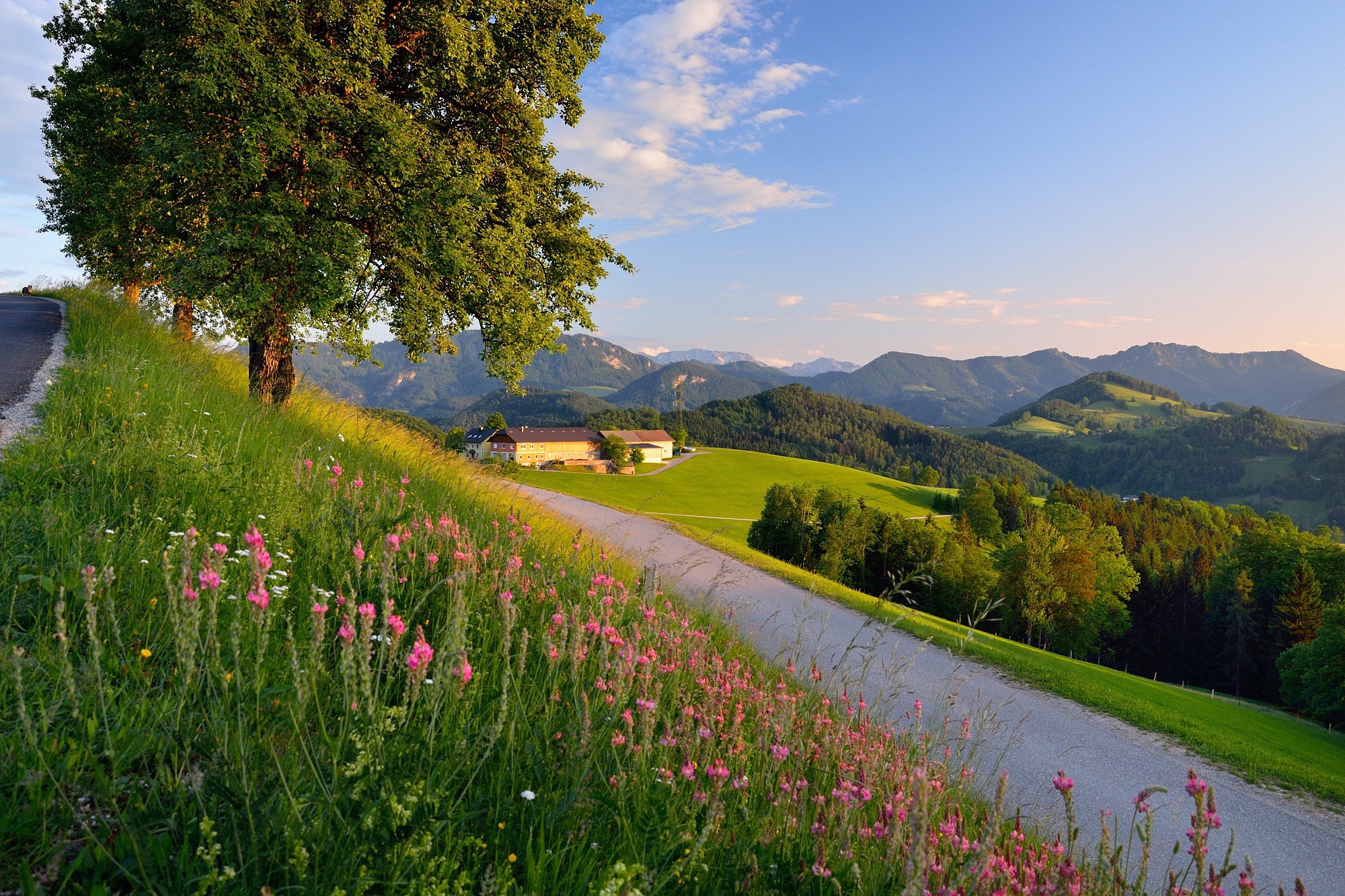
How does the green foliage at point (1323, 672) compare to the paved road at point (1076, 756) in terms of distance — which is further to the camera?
the green foliage at point (1323, 672)

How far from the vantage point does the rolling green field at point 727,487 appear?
189 ft

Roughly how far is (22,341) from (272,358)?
185 inches

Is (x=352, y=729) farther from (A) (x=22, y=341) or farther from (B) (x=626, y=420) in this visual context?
(B) (x=626, y=420)

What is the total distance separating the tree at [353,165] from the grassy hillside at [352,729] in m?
6.35

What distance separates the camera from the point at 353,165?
11.8 meters

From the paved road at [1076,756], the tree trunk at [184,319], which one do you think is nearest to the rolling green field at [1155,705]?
the paved road at [1076,756]

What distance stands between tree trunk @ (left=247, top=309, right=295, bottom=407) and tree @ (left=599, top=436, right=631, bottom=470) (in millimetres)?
80211

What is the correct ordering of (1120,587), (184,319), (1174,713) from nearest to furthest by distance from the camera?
1. (1174,713)
2. (184,319)
3. (1120,587)

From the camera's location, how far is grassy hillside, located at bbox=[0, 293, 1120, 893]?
2.02 meters

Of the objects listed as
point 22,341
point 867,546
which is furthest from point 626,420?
point 22,341

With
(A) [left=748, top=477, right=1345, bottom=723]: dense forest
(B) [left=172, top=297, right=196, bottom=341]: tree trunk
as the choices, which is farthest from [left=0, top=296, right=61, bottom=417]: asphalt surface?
(A) [left=748, top=477, right=1345, bottom=723]: dense forest

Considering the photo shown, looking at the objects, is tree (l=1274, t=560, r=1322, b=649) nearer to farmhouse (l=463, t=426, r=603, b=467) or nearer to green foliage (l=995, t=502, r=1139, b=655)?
green foliage (l=995, t=502, r=1139, b=655)

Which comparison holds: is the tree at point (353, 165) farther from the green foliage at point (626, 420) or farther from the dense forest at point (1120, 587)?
the green foliage at point (626, 420)

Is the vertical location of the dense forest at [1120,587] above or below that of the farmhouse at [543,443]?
below
